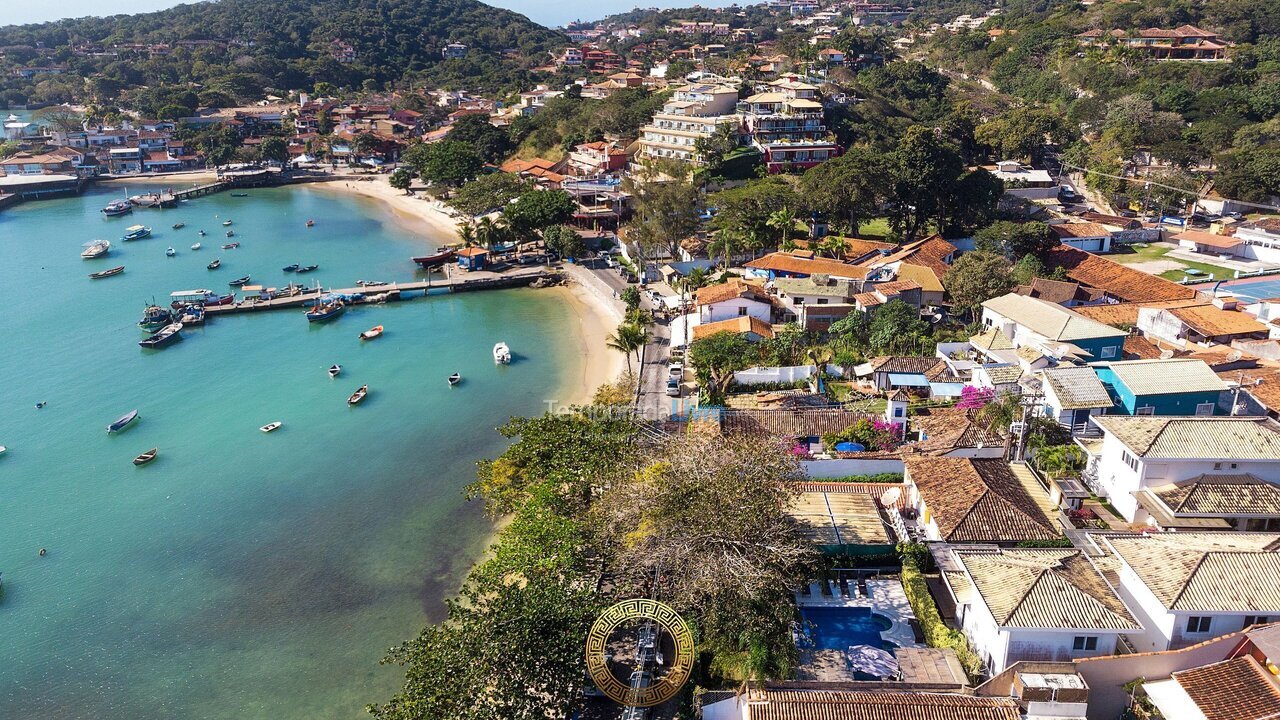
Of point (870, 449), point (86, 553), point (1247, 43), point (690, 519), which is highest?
point (1247, 43)

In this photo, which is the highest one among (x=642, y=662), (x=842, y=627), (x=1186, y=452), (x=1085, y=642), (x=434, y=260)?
(x=1186, y=452)

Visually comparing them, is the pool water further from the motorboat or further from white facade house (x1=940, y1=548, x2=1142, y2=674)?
the motorboat

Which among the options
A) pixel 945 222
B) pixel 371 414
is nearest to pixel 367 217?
pixel 371 414

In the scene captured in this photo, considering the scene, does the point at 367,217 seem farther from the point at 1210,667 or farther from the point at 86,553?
the point at 1210,667

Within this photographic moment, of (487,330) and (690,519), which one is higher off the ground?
(690,519)

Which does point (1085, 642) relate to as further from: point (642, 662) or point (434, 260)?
point (434, 260)

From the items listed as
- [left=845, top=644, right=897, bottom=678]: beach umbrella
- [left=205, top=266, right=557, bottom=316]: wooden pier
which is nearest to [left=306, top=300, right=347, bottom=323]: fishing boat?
[left=205, top=266, right=557, bottom=316]: wooden pier

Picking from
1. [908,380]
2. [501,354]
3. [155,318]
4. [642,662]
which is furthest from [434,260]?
[642,662]
